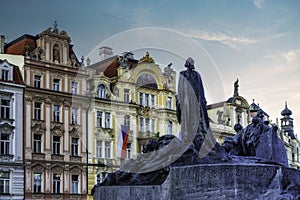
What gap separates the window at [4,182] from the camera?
31.9m

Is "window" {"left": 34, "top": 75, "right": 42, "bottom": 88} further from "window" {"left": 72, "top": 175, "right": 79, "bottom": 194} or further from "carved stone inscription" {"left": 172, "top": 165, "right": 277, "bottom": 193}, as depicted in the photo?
"carved stone inscription" {"left": 172, "top": 165, "right": 277, "bottom": 193}

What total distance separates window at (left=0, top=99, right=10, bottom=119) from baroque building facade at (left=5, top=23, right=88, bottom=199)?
1.07 meters

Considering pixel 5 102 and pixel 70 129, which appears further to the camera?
pixel 70 129

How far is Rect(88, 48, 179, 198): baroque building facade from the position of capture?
1437 inches

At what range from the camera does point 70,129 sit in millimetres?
35938

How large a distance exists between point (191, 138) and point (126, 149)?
2471 cm

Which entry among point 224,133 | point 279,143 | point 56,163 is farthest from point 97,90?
point 279,143

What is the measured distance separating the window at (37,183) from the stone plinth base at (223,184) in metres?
22.6

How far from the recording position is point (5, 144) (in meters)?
32.5

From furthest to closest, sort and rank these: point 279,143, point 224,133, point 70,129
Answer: point 224,133, point 70,129, point 279,143

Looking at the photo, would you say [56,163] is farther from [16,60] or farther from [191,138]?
[191,138]

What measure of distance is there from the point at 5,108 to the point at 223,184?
2360cm

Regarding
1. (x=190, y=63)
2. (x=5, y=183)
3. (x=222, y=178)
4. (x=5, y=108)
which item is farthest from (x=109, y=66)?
(x=222, y=178)

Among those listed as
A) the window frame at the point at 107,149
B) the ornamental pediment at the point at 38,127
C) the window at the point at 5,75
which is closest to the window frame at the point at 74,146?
the window frame at the point at 107,149
